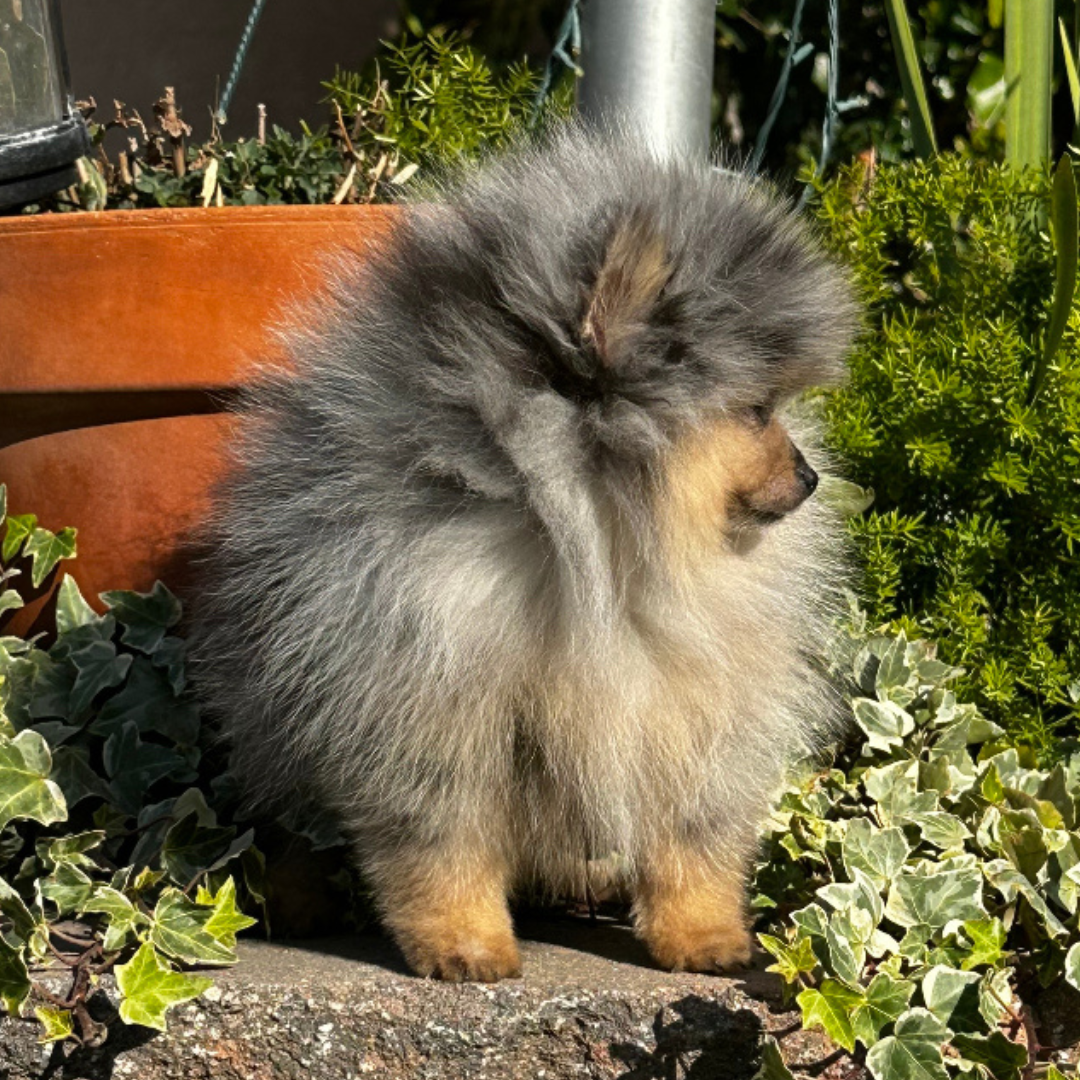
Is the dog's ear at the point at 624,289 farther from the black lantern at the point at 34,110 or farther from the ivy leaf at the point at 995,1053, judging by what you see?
the black lantern at the point at 34,110

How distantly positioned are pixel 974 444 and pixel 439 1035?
140 cm

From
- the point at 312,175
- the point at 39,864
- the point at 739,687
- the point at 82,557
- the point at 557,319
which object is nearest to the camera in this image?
the point at 557,319

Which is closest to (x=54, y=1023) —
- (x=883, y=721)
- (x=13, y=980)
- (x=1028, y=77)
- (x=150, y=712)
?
(x=13, y=980)

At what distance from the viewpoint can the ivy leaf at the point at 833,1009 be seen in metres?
2.03

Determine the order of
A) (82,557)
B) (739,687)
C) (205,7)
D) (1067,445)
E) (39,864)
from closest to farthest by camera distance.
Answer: (739,687)
(39,864)
(1067,445)
(82,557)
(205,7)

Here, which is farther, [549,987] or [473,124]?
[473,124]

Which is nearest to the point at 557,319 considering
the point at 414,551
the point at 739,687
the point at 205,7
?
the point at 414,551

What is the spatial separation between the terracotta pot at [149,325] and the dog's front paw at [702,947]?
112cm

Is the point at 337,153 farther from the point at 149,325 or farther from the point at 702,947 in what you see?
the point at 702,947

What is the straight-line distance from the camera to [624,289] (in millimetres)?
2152

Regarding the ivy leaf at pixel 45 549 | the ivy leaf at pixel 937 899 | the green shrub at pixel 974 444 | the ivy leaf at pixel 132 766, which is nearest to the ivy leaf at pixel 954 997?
the ivy leaf at pixel 937 899

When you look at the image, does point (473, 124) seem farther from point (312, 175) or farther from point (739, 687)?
point (739, 687)

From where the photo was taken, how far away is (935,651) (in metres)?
2.95

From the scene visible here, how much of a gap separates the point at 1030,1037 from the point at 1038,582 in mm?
971
